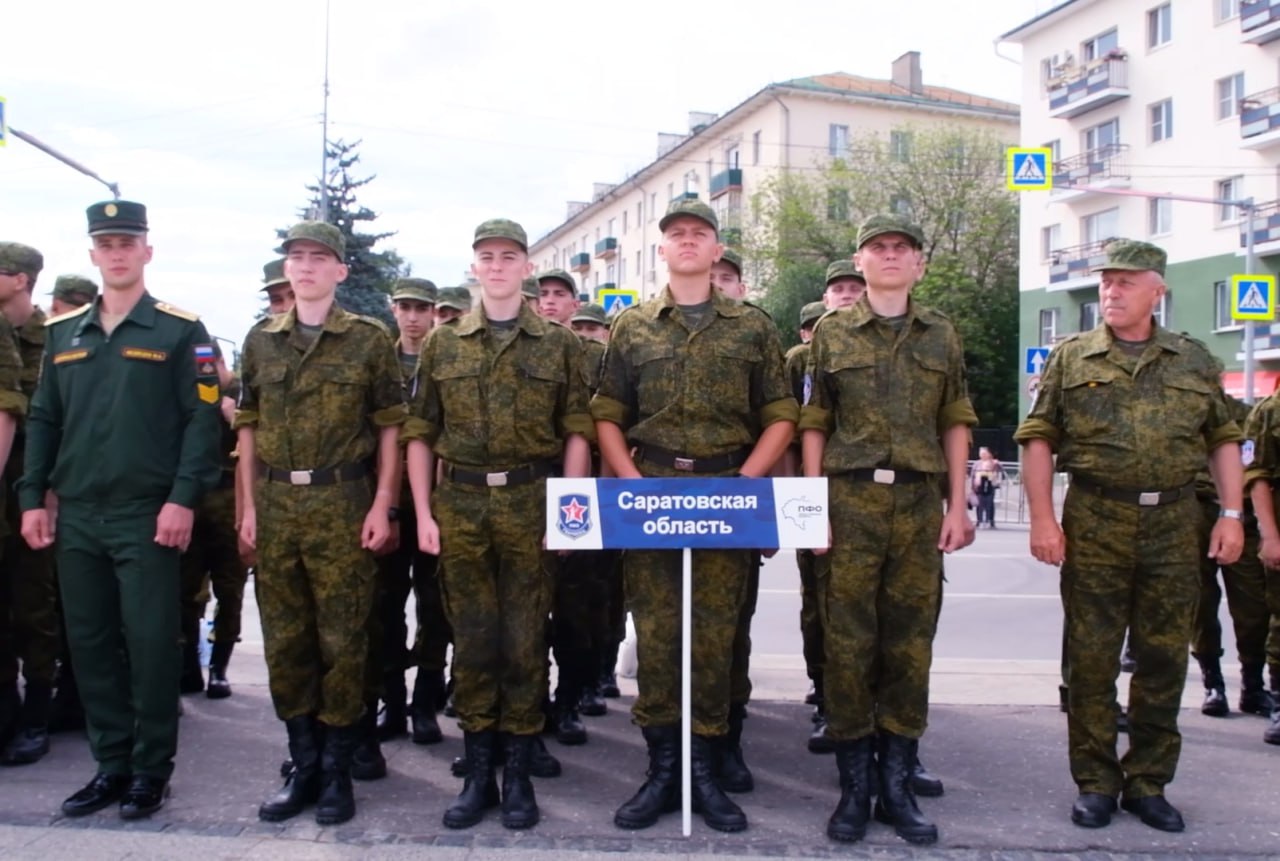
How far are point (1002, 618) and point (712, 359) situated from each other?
7127mm

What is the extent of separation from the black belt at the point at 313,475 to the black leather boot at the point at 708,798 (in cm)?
179

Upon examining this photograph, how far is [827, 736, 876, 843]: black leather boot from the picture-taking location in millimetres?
4328

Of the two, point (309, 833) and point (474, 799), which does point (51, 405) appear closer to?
point (309, 833)

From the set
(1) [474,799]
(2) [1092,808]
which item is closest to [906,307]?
(2) [1092,808]

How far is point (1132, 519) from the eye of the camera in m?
4.54

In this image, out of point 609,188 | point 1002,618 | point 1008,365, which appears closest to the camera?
point 1002,618

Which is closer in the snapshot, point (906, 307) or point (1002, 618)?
point (906, 307)

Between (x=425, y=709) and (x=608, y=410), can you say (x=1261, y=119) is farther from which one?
(x=425, y=709)

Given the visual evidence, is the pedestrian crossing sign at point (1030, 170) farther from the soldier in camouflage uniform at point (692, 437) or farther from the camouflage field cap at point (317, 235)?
the camouflage field cap at point (317, 235)

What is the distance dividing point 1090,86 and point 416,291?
32889 mm

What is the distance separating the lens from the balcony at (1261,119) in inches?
1104

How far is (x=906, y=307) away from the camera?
15.6ft

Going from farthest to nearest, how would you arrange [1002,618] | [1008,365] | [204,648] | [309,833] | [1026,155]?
1. [1008,365]
2. [1026,155]
3. [1002,618]
4. [204,648]
5. [309,833]

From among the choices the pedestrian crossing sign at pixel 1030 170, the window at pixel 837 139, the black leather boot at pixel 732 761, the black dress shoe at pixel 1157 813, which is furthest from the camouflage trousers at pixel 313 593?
the window at pixel 837 139
